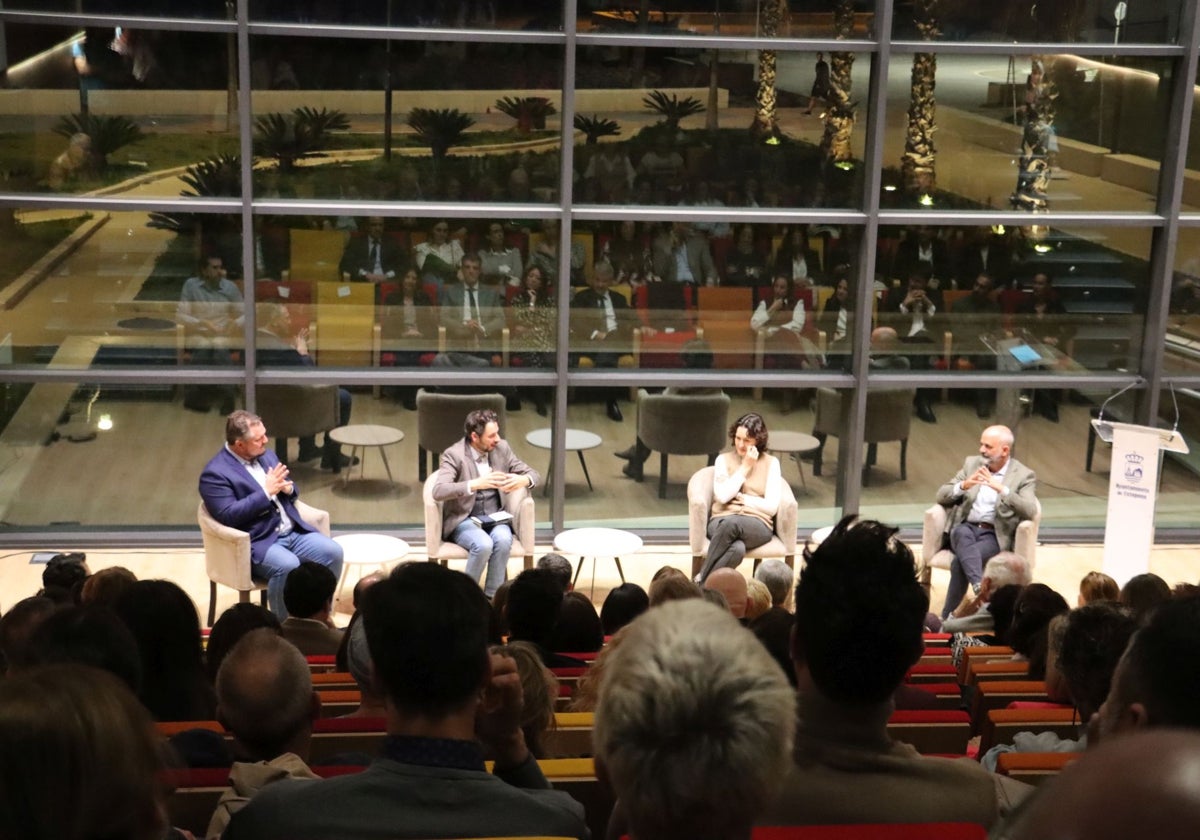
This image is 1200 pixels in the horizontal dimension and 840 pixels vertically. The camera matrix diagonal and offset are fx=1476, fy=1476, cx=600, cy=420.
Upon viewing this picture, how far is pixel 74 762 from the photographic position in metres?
1.57

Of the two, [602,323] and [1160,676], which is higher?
[1160,676]

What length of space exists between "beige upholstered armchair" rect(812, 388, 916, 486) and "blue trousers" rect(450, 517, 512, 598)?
2.53m

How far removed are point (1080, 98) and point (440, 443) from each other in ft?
15.8

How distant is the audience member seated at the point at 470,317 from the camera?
9641 mm

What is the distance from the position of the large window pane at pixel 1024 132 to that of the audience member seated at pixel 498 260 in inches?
97.7

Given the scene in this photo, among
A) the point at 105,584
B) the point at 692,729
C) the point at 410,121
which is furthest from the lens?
the point at 410,121

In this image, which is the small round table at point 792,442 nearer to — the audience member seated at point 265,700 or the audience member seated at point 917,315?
the audience member seated at point 917,315

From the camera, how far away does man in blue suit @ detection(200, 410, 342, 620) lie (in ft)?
26.0

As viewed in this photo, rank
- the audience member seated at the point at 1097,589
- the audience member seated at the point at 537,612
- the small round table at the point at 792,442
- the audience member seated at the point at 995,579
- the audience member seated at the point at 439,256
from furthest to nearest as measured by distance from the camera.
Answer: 1. the small round table at the point at 792,442
2. the audience member seated at the point at 439,256
3. the audience member seated at the point at 995,579
4. the audience member seated at the point at 1097,589
5. the audience member seated at the point at 537,612

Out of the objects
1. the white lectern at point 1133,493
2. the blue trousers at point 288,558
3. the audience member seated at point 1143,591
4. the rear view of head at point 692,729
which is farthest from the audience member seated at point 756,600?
the rear view of head at point 692,729

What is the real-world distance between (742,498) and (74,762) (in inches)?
288

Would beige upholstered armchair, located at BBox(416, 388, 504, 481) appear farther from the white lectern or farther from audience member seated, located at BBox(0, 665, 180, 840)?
audience member seated, located at BBox(0, 665, 180, 840)

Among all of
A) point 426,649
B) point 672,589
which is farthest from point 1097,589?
point 426,649

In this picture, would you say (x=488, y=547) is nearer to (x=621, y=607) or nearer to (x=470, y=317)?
(x=470, y=317)
